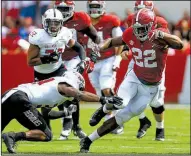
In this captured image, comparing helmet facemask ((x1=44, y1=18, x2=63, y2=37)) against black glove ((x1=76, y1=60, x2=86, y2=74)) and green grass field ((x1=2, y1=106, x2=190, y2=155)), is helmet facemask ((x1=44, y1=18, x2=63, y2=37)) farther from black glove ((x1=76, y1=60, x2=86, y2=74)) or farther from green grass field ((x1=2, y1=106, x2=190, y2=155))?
green grass field ((x1=2, y1=106, x2=190, y2=155))

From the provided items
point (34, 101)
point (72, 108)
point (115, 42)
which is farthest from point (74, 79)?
point (72, 108)

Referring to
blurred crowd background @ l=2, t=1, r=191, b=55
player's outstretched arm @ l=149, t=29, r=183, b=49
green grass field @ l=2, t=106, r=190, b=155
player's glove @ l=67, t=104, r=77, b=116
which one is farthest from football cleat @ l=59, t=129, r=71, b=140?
blurred crowd background @ l=2, t=1, r=191, b=55

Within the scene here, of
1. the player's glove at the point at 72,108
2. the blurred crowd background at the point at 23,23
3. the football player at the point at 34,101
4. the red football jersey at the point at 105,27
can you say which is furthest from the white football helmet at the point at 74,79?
the blurred crowd background at the point at 23,23

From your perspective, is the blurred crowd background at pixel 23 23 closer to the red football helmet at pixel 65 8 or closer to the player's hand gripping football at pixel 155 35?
the red football helmet at pixel 65 8

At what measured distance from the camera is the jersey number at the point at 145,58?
804 centimetres

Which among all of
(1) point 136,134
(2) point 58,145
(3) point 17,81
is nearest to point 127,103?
(2) point 58,145

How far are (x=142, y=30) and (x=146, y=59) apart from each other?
389 millimetres

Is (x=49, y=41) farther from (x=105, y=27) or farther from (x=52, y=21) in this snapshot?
(x=105, y=27)

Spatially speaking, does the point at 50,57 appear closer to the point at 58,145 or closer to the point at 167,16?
the point at 58,145

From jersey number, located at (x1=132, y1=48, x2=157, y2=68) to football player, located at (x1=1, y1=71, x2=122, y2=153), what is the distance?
0.76 meters

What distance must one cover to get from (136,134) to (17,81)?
15.8 feet

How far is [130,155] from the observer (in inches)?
297

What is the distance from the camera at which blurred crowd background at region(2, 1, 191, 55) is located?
1510 centimetres

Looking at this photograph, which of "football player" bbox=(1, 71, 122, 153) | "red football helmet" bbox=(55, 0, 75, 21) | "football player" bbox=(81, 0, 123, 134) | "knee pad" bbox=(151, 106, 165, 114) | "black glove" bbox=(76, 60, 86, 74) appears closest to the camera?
"football player" bbox=(1, 71, 122, 153)
